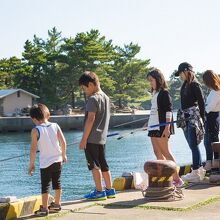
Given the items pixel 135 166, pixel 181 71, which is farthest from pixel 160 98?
pixel 135 166

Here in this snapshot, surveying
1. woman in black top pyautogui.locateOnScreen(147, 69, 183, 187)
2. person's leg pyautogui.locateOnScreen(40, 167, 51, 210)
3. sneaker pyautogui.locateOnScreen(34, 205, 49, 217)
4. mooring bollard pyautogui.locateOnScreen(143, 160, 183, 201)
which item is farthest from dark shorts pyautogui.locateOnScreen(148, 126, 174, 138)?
sneaker pyautogui.locateOnScreen(34, 205, 49, 217)

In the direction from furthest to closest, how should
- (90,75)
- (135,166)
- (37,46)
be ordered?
(37,46) → (135,166) → (90,75)

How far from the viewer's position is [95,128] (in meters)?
5.98

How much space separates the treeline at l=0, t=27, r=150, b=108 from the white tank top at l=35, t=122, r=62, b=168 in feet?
187

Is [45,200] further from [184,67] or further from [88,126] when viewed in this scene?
[184,67]

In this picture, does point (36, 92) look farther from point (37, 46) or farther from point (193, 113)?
point (193, 113)

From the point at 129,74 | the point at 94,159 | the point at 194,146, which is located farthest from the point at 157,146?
the point at 129,74

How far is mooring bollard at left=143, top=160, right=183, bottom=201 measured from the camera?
5.92 m

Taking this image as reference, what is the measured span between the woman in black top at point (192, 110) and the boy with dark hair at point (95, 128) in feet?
4.66

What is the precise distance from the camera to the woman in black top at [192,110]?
691 centimetres

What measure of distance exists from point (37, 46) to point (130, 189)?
6503cm

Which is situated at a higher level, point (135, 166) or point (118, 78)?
point (118, 78)

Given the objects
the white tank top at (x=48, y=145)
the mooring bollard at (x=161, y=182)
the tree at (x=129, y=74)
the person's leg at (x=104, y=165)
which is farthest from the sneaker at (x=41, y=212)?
the tree at (x=129, y=74)

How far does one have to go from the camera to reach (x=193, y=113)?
700 centimetres
